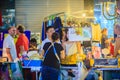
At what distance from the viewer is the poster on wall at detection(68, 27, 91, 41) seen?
5.96 meters

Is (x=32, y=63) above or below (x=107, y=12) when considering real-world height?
below

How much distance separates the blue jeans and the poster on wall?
641mm

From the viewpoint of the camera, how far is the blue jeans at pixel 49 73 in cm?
595

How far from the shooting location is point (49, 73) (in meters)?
5.98

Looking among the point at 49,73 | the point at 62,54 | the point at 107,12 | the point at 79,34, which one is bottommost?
the point at 49,73

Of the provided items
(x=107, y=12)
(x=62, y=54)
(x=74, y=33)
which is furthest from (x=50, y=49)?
(x=107, y=12)

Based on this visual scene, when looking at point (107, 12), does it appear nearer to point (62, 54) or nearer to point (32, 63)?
point (62, 54)

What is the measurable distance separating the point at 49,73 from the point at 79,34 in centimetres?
88

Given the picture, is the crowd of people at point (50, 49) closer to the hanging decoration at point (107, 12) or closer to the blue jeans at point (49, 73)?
the blue jeans at point (49, 73)

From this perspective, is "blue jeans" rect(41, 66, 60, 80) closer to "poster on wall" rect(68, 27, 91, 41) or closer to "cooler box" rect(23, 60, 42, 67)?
"cooler box" rect(23, 60, 42, 67)

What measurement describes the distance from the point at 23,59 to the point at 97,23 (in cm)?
151

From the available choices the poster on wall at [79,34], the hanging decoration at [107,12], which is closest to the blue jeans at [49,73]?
the poster on wall at [79,34]

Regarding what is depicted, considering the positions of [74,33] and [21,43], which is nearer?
[74,33]

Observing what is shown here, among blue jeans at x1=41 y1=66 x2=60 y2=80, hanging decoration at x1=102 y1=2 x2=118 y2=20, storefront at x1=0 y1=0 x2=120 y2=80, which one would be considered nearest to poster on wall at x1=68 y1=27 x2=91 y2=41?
storefront at x1=0 y1=0 x2=120 y2=80
